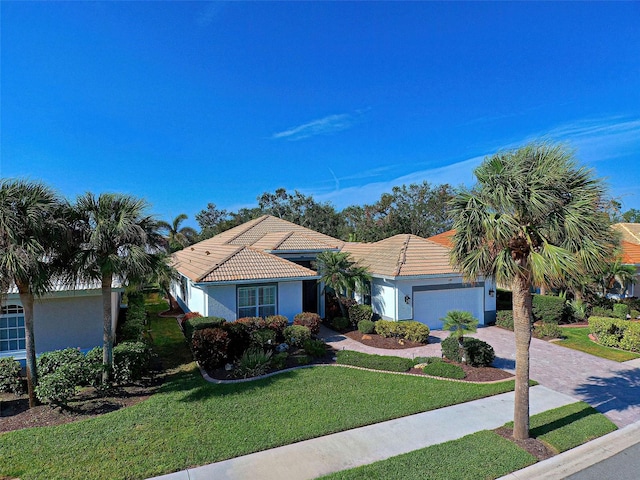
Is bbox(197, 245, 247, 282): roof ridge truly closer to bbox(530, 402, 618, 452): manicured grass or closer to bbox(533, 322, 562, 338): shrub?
bbox(530, 402, 618, 452): manicured grass

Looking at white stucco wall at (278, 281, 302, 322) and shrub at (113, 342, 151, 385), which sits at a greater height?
white stucco wall at (278, 281, 302, 322)

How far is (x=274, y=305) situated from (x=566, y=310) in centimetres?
1620

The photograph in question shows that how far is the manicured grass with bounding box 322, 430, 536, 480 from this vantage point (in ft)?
20.9

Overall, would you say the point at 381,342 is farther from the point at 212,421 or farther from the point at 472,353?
the point at 212,421

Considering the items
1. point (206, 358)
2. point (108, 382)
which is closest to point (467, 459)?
point (206, 358)

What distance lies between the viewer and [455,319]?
13.1 metres

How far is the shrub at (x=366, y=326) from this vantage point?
17094mm

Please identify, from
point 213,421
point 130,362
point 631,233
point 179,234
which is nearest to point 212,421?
point 213,421

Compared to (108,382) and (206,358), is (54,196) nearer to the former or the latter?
(108,382)

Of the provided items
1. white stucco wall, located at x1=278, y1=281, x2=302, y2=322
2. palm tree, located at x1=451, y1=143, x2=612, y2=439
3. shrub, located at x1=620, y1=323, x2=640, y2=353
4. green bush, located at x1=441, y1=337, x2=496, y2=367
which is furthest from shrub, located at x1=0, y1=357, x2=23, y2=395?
shrub, located at x1=620, y1=323, x2=640, y2=353

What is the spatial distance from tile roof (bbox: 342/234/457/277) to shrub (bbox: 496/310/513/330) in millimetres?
3798

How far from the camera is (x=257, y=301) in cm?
1712

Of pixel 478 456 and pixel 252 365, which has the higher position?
pixel 252 365

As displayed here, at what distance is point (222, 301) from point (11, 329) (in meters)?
7.33
